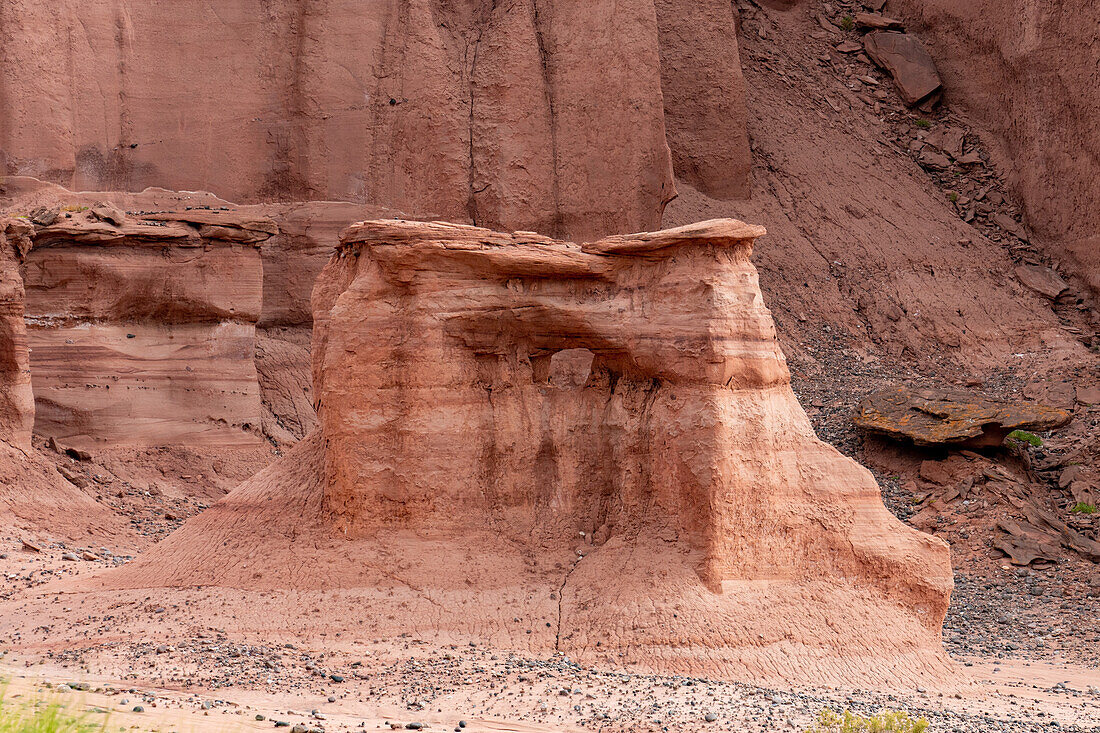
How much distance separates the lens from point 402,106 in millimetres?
18703

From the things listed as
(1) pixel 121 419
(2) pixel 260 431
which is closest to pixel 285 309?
(2) pixel 260 431

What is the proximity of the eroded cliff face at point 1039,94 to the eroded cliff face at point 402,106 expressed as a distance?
7987 millimetres

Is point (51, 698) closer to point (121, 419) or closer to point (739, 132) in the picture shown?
point (121, 419)

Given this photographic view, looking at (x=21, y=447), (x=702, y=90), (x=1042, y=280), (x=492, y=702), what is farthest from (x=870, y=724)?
(x=1042, y=280)

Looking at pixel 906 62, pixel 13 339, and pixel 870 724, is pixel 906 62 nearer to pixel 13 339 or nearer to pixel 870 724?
pixel 13 339

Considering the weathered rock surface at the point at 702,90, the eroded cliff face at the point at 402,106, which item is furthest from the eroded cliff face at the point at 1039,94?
the eroded cliff face at the point at 402,106

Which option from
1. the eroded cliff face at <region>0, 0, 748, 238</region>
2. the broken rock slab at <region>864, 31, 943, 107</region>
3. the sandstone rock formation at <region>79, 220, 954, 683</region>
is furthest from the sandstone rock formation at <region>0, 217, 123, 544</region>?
the broken rock slab at <region>864, 31, 943, 107</region>

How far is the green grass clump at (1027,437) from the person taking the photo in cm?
1706

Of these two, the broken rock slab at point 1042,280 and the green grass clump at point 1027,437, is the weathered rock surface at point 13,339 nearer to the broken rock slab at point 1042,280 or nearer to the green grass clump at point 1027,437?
the green grass clump at point 1027,437

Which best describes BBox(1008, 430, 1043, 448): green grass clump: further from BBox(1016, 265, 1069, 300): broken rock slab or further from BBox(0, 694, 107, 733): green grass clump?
BBox(0, 694, 107, 733): green grass clump

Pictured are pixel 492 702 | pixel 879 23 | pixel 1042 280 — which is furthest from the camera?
pixel 879 23

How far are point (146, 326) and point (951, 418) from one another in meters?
10.8

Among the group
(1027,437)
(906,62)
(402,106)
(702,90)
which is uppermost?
(906,62)

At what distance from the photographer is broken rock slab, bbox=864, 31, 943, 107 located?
24.2 m
